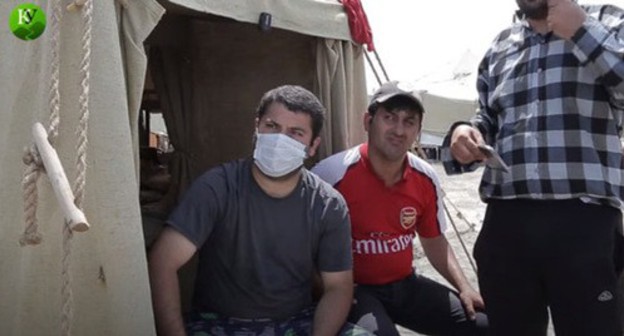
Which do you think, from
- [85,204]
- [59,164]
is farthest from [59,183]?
[85,204]

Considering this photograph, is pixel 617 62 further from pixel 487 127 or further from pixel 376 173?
pixel 376 173

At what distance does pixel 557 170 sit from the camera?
230 centimetres

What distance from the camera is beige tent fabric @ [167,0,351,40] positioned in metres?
2.95

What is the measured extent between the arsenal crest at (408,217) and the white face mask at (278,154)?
0.90 m

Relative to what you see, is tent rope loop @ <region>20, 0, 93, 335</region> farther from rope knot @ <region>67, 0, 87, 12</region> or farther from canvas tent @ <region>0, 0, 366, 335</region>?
canvas tent @ <region>0, 0, 366, 335</region>

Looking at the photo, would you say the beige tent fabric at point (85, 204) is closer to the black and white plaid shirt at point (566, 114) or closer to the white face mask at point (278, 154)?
the white face mask at point (278, 154)

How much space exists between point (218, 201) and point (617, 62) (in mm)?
1604

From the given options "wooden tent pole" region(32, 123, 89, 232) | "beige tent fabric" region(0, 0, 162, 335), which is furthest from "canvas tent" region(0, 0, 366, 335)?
"wooden tent pole" region(32, 123, 89, 232)

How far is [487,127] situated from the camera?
263 cm

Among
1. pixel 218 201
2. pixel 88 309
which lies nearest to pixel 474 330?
pixel 218 201

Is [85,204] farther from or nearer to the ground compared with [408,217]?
farther from the ground

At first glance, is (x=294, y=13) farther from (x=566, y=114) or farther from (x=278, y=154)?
(x=566, y=114)

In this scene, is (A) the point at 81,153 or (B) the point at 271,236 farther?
(B) the point at 271,236

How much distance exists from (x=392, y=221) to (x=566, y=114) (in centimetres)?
119
